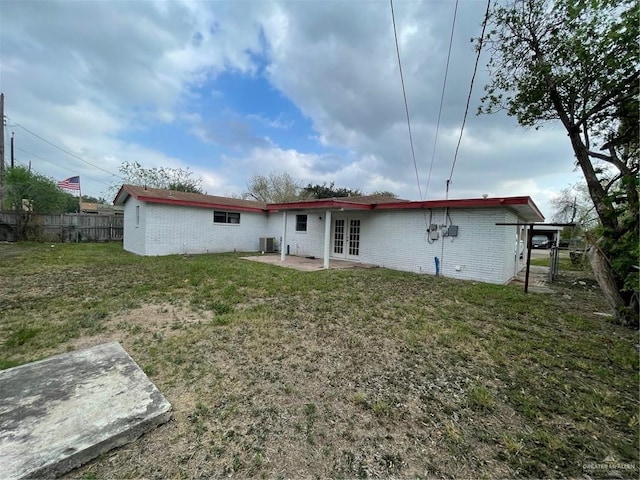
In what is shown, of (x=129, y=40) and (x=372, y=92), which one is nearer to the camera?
(x=129, y=40)

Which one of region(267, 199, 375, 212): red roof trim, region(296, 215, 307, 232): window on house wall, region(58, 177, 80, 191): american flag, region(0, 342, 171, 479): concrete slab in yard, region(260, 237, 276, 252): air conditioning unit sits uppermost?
region(58, 177, 80, 191): american flag

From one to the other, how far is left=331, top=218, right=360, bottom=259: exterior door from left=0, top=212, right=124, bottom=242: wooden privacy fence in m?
13.3

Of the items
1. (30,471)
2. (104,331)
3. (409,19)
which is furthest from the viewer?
(409,19)

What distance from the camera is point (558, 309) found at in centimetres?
538

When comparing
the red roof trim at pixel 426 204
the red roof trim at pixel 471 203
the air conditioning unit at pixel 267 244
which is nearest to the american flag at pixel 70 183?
the air conditioning unit at pixel 267 244

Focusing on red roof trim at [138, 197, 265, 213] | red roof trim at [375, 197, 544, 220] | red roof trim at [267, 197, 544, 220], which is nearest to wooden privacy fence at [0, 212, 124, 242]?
red roof trim at [138, 197, 265, 213]

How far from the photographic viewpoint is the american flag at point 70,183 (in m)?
15.2

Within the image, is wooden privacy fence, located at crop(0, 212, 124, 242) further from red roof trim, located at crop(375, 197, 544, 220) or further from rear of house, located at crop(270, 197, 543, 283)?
red roof trim, located at crop(375, 197, 544, 220)

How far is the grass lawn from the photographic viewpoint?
1730 mm

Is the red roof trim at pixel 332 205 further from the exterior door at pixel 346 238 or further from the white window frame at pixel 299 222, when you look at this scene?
the white window frame at pixel 299 222

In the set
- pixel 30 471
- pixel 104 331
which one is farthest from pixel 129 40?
pixel 30 471

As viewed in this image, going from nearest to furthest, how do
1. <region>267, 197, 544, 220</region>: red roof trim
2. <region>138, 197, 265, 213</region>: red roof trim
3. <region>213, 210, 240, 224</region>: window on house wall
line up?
<region>267, 197, 544, 220</region>: red roof trim
<region>138, 197, 265, 213</region>: red roof trim
<region>213, 210, 240, 224</region>: window on house wall

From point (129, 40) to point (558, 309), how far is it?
1322cm

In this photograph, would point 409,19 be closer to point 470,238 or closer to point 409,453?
point 470,238
